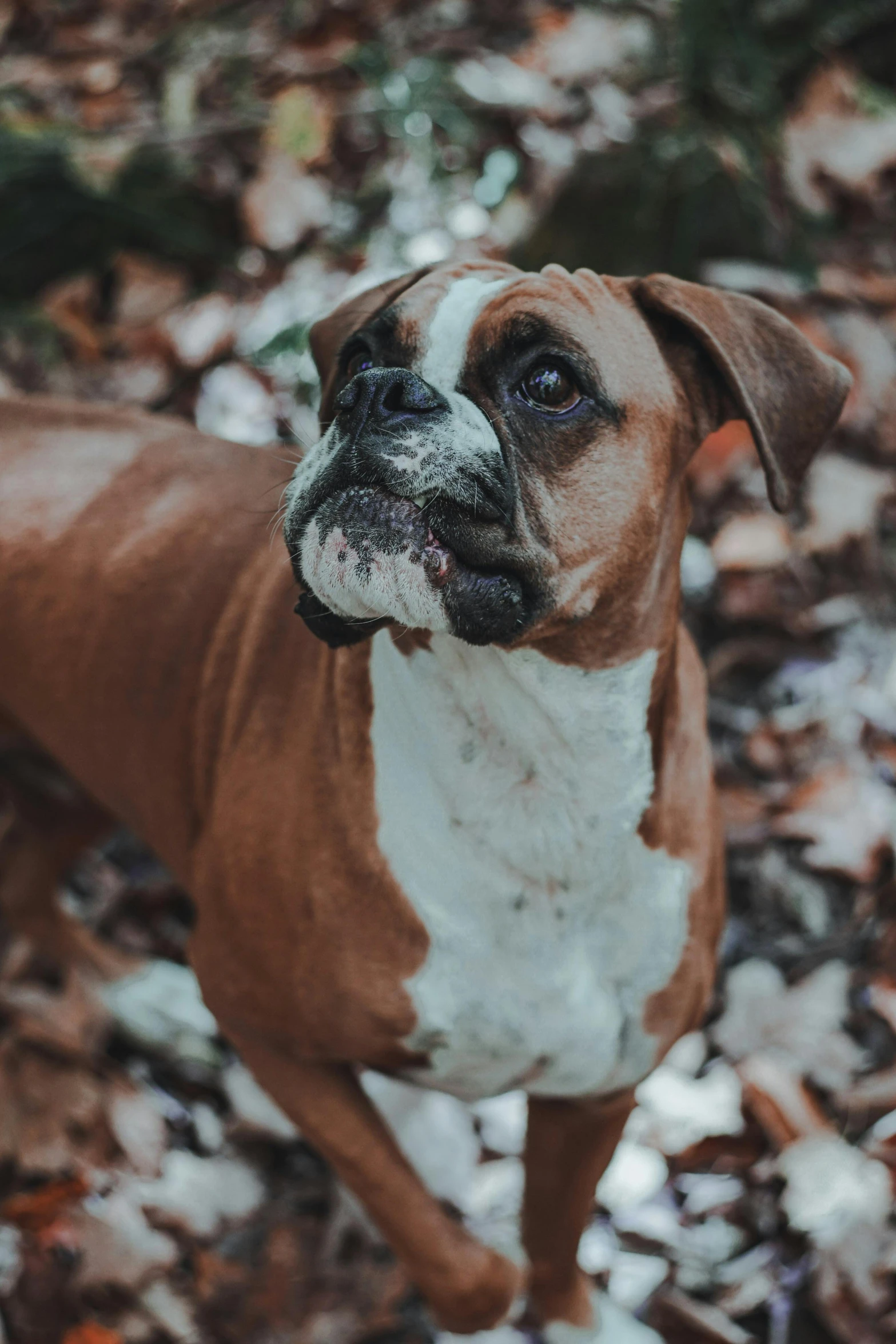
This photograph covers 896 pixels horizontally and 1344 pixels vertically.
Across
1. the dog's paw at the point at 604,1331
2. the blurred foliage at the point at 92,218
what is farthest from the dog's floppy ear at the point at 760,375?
the blurred foliage at the point at 92,218

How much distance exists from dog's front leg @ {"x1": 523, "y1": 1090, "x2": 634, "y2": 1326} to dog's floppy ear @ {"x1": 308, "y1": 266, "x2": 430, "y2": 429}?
1.13 metres

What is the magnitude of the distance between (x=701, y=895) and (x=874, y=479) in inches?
71.7

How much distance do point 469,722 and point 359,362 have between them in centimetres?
51

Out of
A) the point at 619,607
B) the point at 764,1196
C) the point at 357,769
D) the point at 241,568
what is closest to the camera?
the point at 619,607

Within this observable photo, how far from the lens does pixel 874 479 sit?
3.33 metres

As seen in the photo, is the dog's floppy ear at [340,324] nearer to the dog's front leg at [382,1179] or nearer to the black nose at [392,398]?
the black nose at [392,398]

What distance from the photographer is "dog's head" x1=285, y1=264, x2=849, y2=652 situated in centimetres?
150

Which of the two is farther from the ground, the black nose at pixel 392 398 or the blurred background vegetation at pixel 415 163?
the black nose at pixel 392 398

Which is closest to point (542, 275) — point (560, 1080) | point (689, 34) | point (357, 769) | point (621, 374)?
point (621, 374)

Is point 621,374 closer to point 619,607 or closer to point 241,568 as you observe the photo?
point 619,607

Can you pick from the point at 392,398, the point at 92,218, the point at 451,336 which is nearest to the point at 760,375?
the point at 451,336

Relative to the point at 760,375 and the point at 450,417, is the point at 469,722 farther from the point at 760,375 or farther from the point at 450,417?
the point at 760,375

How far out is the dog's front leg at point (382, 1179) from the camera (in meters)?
1.95

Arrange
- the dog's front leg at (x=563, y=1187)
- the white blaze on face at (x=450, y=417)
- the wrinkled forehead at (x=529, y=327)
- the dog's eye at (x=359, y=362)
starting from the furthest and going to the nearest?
the dog's front leg at (x=563, y=1187)
the dog's eye at (x=359, y=362)
the wrinkled forehead at (x=529, y=327)
the white blaze on face at (x=450, y=417)
